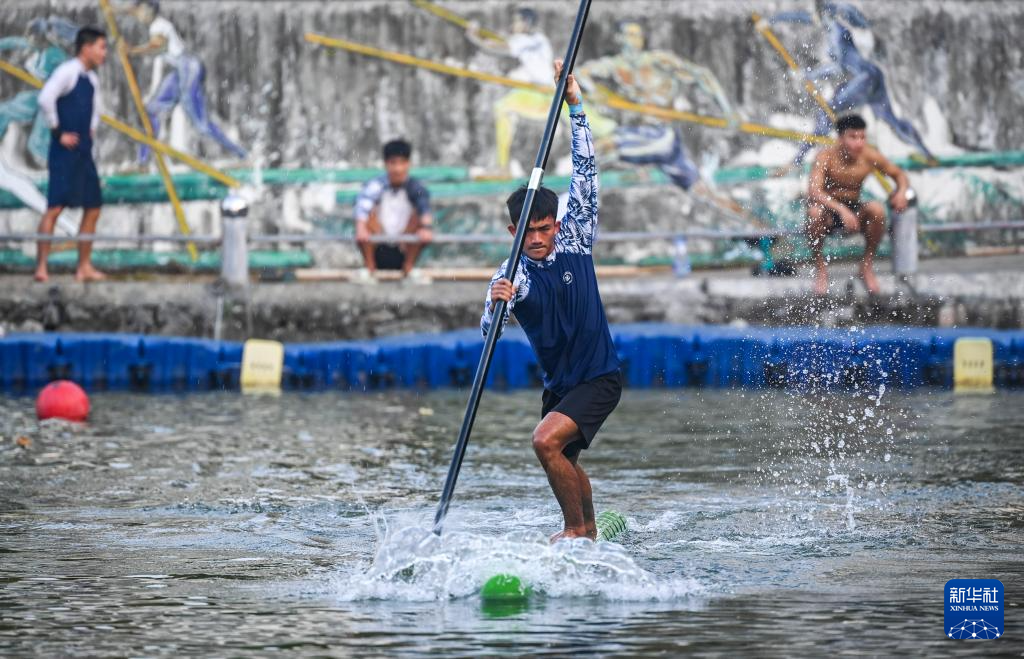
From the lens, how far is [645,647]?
246 inches

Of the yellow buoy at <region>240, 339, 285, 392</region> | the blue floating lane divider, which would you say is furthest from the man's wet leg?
the yellow buoy at <region>240, 339, 285, 392</region>

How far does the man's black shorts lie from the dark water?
1.87 feet

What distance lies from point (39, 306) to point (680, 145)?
7.62m

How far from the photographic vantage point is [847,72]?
70.4 feet

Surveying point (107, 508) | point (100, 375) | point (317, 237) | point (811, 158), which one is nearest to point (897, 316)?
point (811, 158)

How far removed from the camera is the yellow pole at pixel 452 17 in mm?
21328

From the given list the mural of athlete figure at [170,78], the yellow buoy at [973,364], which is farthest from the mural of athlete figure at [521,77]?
the yellow buoy at [973,364]

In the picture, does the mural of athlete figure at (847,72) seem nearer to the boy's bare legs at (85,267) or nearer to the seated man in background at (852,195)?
the seated man in background at (852,195)

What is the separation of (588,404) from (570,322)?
37 centimetres

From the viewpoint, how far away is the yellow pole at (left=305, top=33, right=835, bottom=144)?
70.0 feet

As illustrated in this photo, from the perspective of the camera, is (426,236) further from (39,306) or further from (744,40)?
(744,40)

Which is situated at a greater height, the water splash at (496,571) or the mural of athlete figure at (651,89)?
the mural of athlete figure at (651,89)

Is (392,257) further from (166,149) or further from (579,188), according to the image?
(579,188)

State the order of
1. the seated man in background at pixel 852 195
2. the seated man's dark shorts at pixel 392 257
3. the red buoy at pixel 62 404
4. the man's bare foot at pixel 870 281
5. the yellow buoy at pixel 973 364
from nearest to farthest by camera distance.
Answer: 1. the red buoy at pixel 62 404
2. the yellow buoy at pixel 973 364
3. the man's bare foot at pixel 870 281
4. the seated man in background at pixel 852 195
5. the seated man's dark shorts at pixel 392 257
